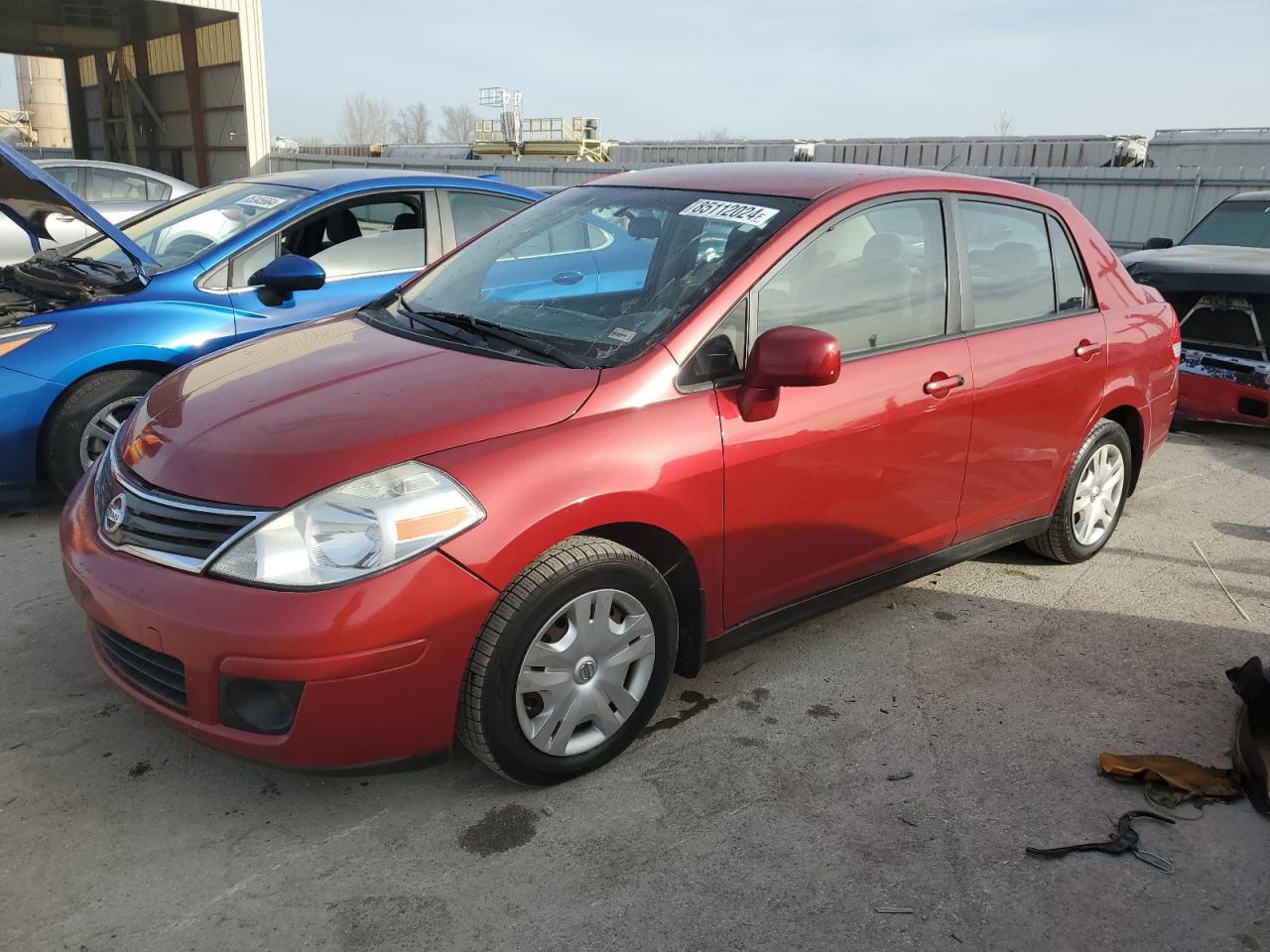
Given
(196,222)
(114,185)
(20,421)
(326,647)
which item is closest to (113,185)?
(114,185)

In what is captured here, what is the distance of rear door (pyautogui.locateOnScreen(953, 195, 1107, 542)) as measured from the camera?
11.9ft

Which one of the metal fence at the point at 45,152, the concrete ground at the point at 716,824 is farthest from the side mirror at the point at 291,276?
the metal fence at the point at 45,152

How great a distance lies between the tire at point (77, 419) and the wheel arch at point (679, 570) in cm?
294

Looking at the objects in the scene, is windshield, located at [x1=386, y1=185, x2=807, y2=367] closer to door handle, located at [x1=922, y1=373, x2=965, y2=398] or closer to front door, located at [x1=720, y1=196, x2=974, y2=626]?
front door, located at [x1=720, y1=196, x2=974, y2=626]

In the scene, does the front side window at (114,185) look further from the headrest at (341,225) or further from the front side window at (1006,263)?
the front side window at (1006,263)

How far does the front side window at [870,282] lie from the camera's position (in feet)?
10.2

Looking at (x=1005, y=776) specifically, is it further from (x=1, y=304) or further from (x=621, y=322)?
(x=1, y=304)

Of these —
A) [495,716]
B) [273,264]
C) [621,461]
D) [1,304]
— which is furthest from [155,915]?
[1,304]

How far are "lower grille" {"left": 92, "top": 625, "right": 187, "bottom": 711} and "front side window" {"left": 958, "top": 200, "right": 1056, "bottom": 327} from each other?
288cm

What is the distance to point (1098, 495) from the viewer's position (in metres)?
4.46

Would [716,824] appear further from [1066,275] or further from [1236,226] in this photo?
[1236,226]

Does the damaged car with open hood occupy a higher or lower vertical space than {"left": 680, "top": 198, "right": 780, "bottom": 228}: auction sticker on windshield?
lower

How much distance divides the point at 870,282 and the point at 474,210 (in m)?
→ 3.15

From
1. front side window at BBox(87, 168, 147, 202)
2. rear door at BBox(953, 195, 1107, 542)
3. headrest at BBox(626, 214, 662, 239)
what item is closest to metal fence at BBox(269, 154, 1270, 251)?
front side window at BBox(87, 168, 147, 202)
